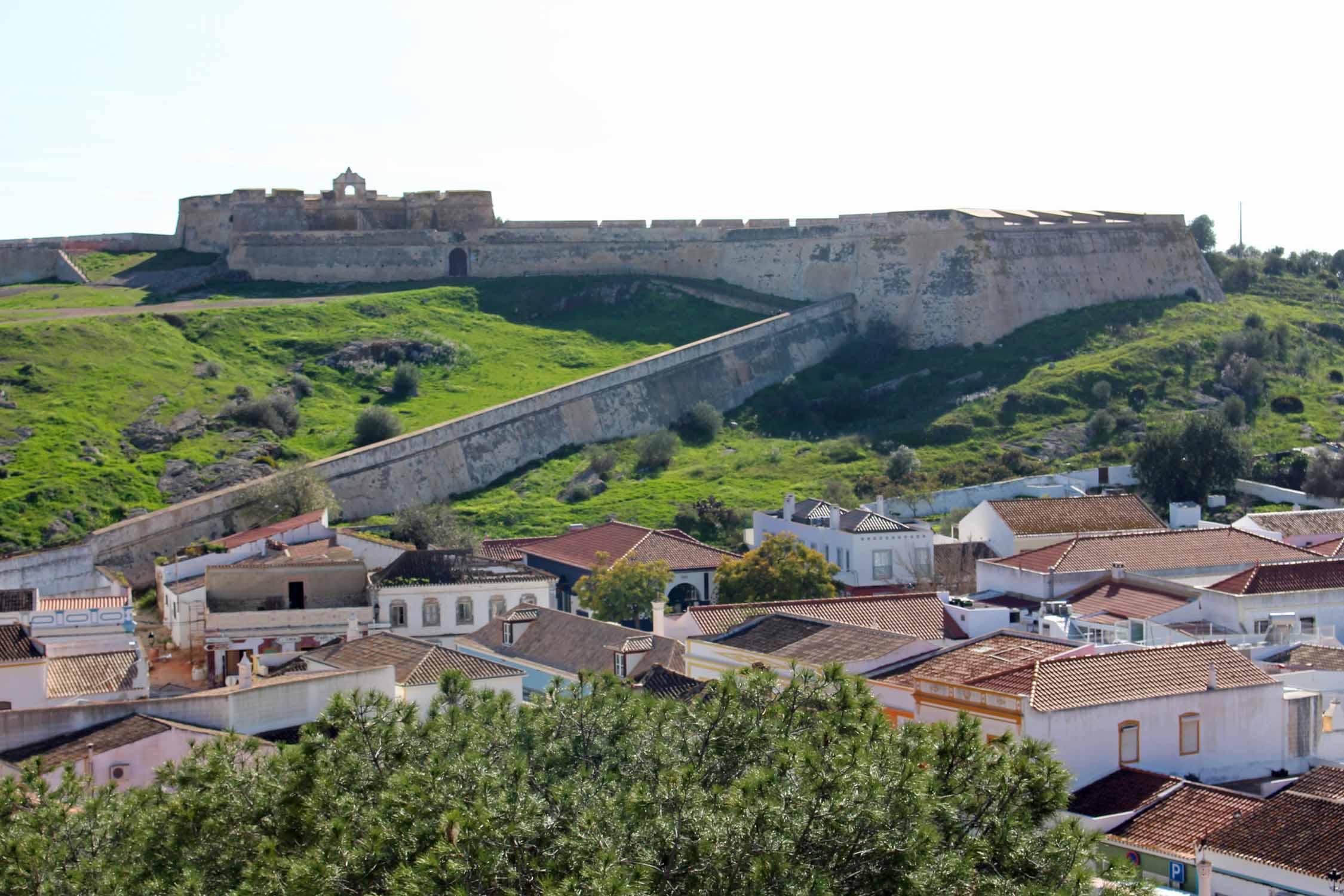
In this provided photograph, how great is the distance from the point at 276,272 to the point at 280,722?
4387cm

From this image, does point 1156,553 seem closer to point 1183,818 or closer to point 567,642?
point 567,642

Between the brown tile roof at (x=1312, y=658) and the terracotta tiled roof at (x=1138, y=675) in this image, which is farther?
the brown tile roof at (x=1312, y=658)

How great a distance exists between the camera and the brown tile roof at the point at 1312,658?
80.7ft

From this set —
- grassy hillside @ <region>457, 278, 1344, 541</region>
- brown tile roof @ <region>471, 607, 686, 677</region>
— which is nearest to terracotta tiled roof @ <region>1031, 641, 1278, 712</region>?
brown tile roof @ <region>471, 607, 686, 677</region>

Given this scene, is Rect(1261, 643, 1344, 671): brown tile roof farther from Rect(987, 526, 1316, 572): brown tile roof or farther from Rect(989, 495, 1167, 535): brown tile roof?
Rect(989, 495, 1167, 535): brown tile roof

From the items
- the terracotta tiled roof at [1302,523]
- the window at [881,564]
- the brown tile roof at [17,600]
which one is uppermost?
the brown tile roof at [17,600]

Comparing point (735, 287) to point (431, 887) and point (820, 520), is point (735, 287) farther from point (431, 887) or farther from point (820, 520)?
point (431, 887)

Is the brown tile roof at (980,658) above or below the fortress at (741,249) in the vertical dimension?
below

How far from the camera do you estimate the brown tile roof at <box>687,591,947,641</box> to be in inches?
1076

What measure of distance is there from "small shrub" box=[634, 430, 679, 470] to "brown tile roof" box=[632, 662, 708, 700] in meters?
25.1

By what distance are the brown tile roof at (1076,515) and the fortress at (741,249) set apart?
21.4m

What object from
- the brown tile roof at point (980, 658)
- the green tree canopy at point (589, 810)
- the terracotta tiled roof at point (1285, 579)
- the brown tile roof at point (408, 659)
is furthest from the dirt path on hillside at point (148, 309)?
the green tree canopy at point (589, 810)

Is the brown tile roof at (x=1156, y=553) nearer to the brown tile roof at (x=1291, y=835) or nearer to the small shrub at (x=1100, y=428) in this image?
the brown tile roof at (x=1291, y=835)

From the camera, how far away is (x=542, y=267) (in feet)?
216
